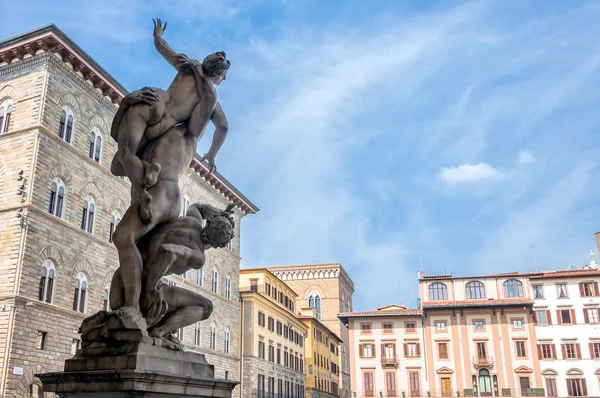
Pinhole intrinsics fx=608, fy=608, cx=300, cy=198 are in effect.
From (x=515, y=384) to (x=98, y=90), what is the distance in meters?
50.0

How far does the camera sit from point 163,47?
6.90 meters

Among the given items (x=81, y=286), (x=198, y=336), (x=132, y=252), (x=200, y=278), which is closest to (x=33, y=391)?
(x=81, y=286)

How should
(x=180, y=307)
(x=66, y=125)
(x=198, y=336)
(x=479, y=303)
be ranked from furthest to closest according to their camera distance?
(x=479, y=303), (x=198, y=336), (x=66, y=125), (x=180, y=307)

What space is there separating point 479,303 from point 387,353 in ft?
36.9

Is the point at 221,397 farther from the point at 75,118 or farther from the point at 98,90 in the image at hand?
the point at 98,90

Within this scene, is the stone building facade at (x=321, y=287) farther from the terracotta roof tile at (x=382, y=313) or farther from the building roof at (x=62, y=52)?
the building roof at (x=62, y=52)

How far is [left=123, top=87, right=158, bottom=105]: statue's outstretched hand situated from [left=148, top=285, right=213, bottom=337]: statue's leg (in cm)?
184

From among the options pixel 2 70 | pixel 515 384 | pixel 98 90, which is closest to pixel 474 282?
pixel 515 384

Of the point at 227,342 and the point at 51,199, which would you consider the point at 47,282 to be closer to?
the point at 51,199

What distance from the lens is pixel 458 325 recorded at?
65.3 m

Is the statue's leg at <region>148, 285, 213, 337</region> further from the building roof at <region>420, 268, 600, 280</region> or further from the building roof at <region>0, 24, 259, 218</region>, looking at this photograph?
the building roof at <region>420, 268, 600, 280</region>

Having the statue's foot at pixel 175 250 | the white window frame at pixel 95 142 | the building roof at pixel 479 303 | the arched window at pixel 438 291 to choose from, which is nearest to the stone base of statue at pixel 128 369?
the statue's foot at pixel 175 250

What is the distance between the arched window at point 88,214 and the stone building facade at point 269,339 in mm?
21769

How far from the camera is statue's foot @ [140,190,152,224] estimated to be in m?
5.65
